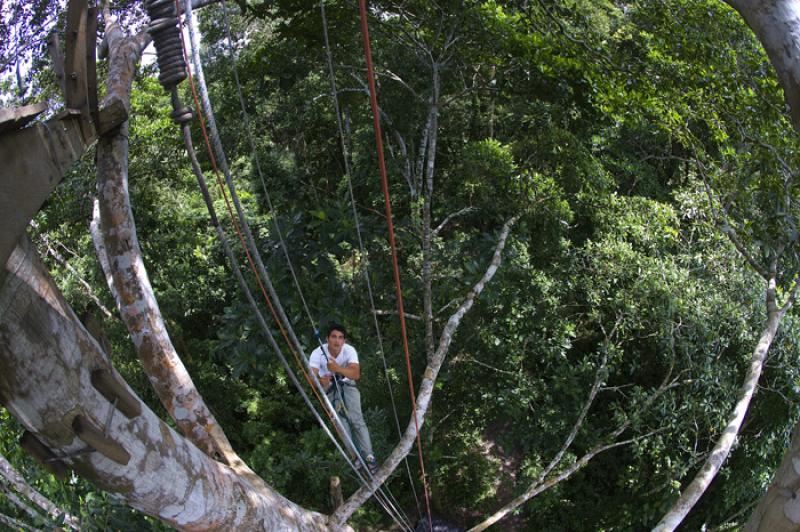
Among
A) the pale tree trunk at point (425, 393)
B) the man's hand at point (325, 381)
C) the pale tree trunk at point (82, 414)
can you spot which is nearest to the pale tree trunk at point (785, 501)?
the pale tree trunk at point (82, 414)

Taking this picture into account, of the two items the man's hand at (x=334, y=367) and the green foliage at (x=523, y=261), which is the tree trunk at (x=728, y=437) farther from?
the man's hand at (x=334, y=367)

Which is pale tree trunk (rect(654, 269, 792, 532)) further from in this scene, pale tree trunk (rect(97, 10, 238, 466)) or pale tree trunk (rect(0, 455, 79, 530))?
pale tree trunk (rect(0, 455, 79, 530))

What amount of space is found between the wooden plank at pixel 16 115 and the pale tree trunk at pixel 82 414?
10.9 inches

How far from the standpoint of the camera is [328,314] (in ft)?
19.0

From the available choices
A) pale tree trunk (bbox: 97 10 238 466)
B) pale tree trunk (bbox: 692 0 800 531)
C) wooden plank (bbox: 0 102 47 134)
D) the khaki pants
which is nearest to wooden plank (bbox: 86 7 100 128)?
wooden plank (bbox: 0 102 47 134)

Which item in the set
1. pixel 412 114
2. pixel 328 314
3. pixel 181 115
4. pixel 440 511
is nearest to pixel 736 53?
pixel 412 114

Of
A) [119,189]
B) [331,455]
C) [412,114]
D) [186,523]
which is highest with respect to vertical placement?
[119,189]

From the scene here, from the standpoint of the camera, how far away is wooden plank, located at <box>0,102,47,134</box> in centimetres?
141

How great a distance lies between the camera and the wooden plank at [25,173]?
4.75ft

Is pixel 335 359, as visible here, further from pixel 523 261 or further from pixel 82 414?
pixel 82 414

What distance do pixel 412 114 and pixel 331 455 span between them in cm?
339

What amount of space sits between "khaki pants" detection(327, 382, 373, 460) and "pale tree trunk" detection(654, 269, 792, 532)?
187 centimetres

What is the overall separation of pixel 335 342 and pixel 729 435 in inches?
118

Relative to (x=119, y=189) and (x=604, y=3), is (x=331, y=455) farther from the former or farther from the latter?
(x=604, y=3)
